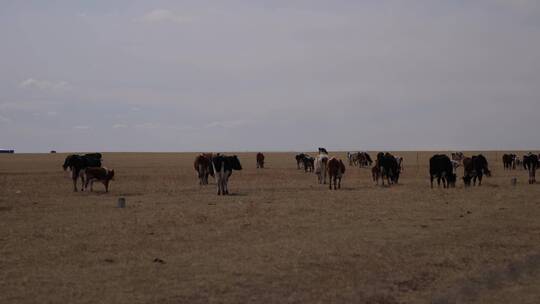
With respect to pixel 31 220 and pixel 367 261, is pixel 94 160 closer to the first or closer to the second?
pixel 31 220

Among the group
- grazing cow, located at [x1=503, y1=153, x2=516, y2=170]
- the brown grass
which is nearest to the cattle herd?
the brown grass

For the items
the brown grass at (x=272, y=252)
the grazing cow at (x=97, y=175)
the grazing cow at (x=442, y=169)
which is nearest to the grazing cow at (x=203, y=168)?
the grazing cow at (x=97, y=175)

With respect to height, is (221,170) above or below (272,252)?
above

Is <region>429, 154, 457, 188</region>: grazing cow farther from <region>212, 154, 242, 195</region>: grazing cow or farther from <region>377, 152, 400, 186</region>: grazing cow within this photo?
<region>212, 154, 242, 195</region>: grazing cow

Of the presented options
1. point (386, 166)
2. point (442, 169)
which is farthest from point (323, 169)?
point (442, 169)

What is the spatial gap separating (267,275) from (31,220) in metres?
9.36

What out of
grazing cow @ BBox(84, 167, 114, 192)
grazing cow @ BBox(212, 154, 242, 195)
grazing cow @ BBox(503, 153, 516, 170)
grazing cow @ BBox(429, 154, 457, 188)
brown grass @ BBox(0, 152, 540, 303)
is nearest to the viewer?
Answer: brown grass @ BBox(0, 152, 540, 303)

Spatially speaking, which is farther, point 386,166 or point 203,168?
point 203,168

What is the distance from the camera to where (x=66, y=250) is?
41.1 ft

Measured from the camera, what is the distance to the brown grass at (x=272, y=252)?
30.7ft

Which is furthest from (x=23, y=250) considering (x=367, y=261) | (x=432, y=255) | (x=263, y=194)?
(x=263, y=194)

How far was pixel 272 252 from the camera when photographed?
12250mm

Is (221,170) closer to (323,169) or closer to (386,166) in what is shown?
(323,169)

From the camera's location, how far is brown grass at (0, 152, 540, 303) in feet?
30.7
